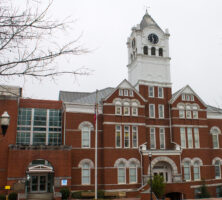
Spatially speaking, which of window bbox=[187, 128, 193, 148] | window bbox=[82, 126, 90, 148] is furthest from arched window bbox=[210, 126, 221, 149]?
window bbox=[82, 126, 90, 148]

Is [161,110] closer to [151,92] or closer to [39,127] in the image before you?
[151,92]

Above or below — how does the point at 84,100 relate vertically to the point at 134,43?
below

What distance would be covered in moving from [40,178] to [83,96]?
13.6 m

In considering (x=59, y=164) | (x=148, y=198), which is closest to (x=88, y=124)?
(x=59, y=164)

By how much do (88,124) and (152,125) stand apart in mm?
9006

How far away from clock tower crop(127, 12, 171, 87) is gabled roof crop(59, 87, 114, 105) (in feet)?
15.0

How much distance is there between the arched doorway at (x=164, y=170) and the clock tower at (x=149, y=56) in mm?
11005

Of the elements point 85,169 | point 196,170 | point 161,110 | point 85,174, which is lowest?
point 85,174

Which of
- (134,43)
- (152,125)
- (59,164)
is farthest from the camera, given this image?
(134,43)

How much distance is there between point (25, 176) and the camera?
28703 millimetres

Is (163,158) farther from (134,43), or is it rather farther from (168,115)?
(134,43)

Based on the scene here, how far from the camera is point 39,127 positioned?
35.9 m

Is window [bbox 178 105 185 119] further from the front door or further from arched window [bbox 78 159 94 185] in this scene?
the front door

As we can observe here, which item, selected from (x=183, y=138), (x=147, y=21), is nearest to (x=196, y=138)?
(x=183, y=138)
